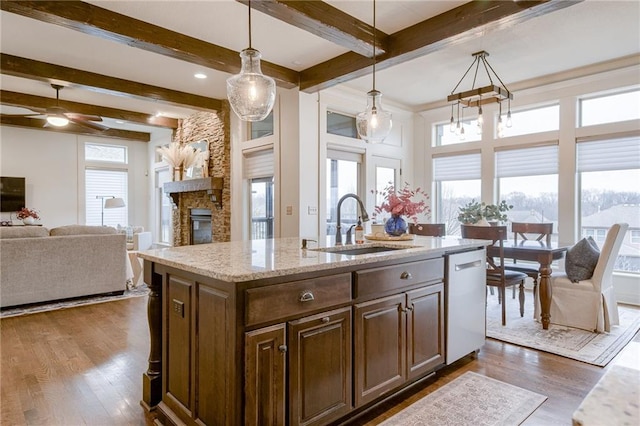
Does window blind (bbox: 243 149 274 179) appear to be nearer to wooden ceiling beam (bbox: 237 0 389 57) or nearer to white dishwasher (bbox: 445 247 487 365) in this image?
wooden ceiling beam (bbox: 237 0 389 57)

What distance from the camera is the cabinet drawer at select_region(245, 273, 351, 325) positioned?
5.25 feet

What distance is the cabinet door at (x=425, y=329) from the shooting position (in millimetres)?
2357

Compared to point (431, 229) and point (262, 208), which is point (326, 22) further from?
point (262, 208)

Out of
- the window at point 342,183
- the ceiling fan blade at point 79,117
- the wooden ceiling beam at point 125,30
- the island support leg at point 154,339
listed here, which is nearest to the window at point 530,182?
the window at point 342,183

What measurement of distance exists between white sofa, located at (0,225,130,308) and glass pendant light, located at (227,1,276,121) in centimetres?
337

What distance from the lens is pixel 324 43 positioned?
412 cm

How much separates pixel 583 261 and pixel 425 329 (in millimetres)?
2141

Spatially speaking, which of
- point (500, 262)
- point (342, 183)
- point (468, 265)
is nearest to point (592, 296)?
point (500, 262)

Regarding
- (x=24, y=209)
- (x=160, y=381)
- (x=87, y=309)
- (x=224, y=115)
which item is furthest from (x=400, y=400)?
(x=24, y=209)

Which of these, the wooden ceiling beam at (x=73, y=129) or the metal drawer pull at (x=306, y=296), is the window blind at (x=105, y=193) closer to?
the wooden ceiling beam at (x=73, y=129)

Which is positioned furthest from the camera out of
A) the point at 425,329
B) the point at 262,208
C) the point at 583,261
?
the point at 262,208

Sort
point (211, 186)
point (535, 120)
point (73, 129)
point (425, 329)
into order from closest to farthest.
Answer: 1. point (425, 329)
2. point (535, 120)
3. point (211, 186)
4. point (73, 129)

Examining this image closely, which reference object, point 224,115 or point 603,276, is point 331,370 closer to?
point 603,276

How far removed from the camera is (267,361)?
5.37 feet
